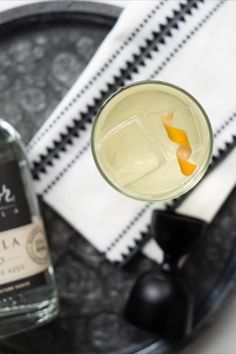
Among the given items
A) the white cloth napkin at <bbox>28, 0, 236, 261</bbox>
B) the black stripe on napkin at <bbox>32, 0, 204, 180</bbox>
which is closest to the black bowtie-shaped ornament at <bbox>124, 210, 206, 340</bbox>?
the white cloth napkin at <bbox>28, 0, 236, 261</bbox>

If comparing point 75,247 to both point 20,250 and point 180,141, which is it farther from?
point 180,141

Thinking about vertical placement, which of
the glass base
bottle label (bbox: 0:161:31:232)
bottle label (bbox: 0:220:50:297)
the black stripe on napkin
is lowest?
the glass base

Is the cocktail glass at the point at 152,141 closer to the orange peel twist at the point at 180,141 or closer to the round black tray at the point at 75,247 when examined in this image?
the orange peel twist at the point at 180,141

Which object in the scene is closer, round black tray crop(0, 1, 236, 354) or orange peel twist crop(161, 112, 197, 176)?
orange peel twist crop(161, 112, 197, 176)

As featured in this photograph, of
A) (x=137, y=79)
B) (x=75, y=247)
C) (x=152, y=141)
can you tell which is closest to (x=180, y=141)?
(x=152, y=141)

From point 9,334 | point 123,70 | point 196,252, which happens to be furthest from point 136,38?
point 9,334

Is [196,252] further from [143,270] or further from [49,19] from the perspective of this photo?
[49,19]

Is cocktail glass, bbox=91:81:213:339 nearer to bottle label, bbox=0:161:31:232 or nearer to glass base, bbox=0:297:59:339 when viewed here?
bottle label, bbox=0:161:31:232

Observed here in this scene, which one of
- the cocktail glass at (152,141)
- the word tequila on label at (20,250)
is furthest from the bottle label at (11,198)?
the cocktail glass at (152,141)
